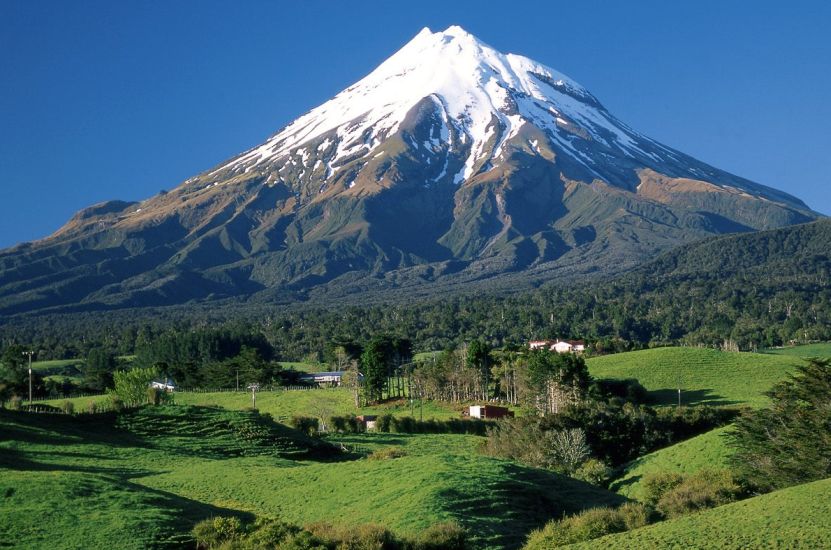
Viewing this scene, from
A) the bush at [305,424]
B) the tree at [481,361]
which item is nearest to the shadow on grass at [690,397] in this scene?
the tree at [481,361]

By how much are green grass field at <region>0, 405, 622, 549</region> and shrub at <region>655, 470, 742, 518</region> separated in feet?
8.82

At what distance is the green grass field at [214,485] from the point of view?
94.7ft

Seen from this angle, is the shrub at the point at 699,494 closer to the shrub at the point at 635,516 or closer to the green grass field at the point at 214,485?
the shrub at the point at 635,516

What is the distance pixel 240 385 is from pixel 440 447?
41359 mm

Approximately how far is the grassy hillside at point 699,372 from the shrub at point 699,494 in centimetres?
2908

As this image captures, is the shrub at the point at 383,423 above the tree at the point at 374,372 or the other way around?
the other way around

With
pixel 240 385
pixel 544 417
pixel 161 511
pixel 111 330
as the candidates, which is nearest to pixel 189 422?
pixel 544 417

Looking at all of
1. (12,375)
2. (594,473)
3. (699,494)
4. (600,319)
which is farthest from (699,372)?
(600,319)

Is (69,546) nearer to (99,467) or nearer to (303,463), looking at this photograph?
(99,467)

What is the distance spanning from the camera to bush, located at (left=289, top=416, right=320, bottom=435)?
6104 cm

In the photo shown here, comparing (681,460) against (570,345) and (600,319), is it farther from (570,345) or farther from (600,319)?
(600,319)

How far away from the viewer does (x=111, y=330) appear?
177750mm

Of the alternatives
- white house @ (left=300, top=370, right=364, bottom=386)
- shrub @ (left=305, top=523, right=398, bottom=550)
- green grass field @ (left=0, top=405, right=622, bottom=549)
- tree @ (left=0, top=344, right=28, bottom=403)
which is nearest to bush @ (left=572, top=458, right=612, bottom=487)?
green grass field @ (left=0, top=405, right=622, bottom=549)

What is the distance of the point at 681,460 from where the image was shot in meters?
47.3
